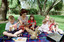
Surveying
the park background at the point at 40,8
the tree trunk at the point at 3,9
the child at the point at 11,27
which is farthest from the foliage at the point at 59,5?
the tree trunk at the point at 3,9

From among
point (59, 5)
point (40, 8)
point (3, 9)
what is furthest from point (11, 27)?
point (59, 5)

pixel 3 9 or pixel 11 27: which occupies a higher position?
pixel 3 9

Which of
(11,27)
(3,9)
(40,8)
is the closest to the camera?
(11,27)

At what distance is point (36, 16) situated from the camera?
8.82 feet

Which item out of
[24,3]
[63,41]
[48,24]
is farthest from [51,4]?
[63,41]

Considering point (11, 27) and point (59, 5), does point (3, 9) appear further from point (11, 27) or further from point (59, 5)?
point (59, 5)


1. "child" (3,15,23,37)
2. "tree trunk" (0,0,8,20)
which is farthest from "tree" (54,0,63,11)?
"tree trunk" (0,0,8,20)

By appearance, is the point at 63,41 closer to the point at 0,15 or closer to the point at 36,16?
the point at 36,16

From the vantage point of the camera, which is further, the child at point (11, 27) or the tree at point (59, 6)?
the tree at point (59, 6)

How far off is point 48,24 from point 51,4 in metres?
1.01

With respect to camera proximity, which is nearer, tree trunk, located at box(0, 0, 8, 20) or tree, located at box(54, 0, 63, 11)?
tree, located at box(54, 0, 63, 11)

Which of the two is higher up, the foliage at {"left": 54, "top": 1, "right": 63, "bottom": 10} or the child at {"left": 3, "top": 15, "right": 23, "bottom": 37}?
the foliage at {"left": 54, "top": 1, "right": 63, "bottom": 10}

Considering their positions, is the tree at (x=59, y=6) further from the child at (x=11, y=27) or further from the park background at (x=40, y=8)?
the child at (x=11, y=27)

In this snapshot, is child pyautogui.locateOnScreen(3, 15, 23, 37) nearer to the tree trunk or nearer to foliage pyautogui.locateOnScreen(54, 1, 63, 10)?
the tree trunk
